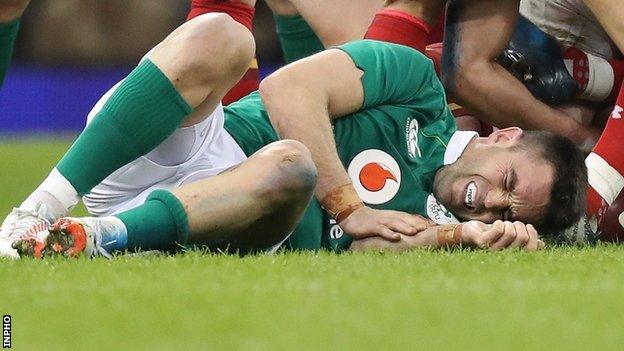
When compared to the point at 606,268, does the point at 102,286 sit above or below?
above

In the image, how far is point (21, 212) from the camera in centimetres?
333

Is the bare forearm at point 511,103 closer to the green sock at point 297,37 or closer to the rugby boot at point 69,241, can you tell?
the green sock at point 297,37

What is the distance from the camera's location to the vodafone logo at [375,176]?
12.1ft

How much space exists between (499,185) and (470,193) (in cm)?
8

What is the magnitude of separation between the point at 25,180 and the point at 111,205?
14.9ft

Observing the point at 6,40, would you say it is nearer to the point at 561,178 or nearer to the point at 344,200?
the point at 344,200

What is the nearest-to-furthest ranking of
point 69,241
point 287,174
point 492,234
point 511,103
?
point 69,241
point 287,174
point 492,234
point 511,103

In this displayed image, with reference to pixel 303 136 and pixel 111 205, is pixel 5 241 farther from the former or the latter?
pixel 303 136

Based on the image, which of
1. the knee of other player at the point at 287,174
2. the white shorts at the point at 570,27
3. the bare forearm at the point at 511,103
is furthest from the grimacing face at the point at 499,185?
the white shorts at the point at 570,27

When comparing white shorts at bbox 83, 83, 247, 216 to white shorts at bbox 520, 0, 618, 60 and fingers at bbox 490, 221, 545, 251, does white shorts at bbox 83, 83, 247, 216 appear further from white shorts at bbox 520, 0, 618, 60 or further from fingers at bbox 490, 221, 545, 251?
white shorts at bbox 520, 0, 618, 60

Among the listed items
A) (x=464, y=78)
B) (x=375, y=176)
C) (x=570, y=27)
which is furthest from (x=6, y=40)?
(x=570, y=27)

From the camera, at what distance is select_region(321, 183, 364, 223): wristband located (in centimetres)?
355

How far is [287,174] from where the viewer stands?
3.33 meters

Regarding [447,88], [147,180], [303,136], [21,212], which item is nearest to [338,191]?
[303,136]
